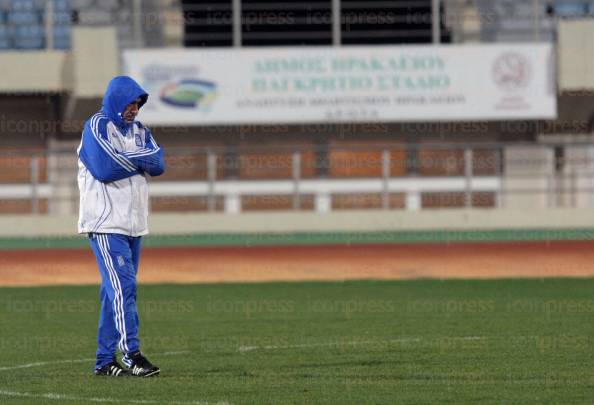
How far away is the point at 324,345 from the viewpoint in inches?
471

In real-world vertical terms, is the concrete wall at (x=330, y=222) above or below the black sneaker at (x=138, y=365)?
below

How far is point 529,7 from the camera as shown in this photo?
34.0 metres

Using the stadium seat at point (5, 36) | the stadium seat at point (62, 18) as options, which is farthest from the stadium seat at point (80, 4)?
the stadium seat at point (5, 36)

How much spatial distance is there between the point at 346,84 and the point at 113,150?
24.3 meters

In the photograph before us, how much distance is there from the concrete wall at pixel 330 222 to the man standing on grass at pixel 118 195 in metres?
20.1

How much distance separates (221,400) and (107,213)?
1.86 metres

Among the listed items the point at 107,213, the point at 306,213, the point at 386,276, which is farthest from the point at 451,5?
the point at 107,213

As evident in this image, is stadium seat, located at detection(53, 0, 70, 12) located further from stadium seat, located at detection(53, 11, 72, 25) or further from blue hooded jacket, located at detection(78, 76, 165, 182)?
blue hooded jacket, located at detection(78, 76, 165, 182)

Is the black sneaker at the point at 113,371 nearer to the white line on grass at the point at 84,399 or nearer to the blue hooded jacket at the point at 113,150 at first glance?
the white line on grass at the point at 84,399

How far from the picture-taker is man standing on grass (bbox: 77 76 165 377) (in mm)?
9492

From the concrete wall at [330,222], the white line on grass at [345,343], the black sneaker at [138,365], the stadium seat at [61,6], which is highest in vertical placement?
the stadium seat at [61,6]

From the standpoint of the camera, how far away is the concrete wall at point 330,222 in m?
29.6

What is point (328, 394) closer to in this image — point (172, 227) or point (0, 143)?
point (172, 227)

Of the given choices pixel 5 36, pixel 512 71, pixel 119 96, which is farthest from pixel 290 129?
pixel 119 96
